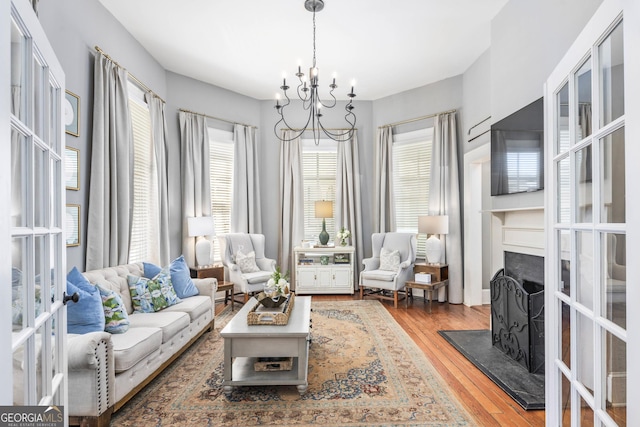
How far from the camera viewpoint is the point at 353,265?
573cm

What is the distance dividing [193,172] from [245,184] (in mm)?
905

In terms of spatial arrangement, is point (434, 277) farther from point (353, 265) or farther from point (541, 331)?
point (541, 331)

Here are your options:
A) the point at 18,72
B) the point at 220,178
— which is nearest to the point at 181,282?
the point at 220,178

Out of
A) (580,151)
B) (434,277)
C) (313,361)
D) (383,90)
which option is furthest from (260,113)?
(580,151)

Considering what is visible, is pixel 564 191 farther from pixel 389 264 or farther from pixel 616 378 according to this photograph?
pixel 389 264

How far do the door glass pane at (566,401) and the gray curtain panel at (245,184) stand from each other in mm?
4752

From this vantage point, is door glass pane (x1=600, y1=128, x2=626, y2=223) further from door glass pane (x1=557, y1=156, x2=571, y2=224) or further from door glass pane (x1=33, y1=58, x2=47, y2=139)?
door glass pane (x1=33, y1=58, x2=47, y2=139)

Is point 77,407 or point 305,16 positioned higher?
point 305,16

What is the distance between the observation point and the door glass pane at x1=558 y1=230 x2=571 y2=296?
144 centimetres

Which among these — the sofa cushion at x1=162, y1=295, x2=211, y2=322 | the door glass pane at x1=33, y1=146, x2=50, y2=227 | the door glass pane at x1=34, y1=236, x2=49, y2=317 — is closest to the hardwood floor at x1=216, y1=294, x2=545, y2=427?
the sofa cushion at x1=162, y1=295, x2=211, y2=322

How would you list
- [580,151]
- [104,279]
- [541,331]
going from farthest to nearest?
1. [104,279]
2. [541,331]
3. [580,151]

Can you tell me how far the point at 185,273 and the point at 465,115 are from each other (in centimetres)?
423

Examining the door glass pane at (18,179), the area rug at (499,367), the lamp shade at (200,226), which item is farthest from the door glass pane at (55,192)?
the lamp shade at (200,226)

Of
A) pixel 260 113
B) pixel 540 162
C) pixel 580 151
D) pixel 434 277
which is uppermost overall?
pixel 260 113
